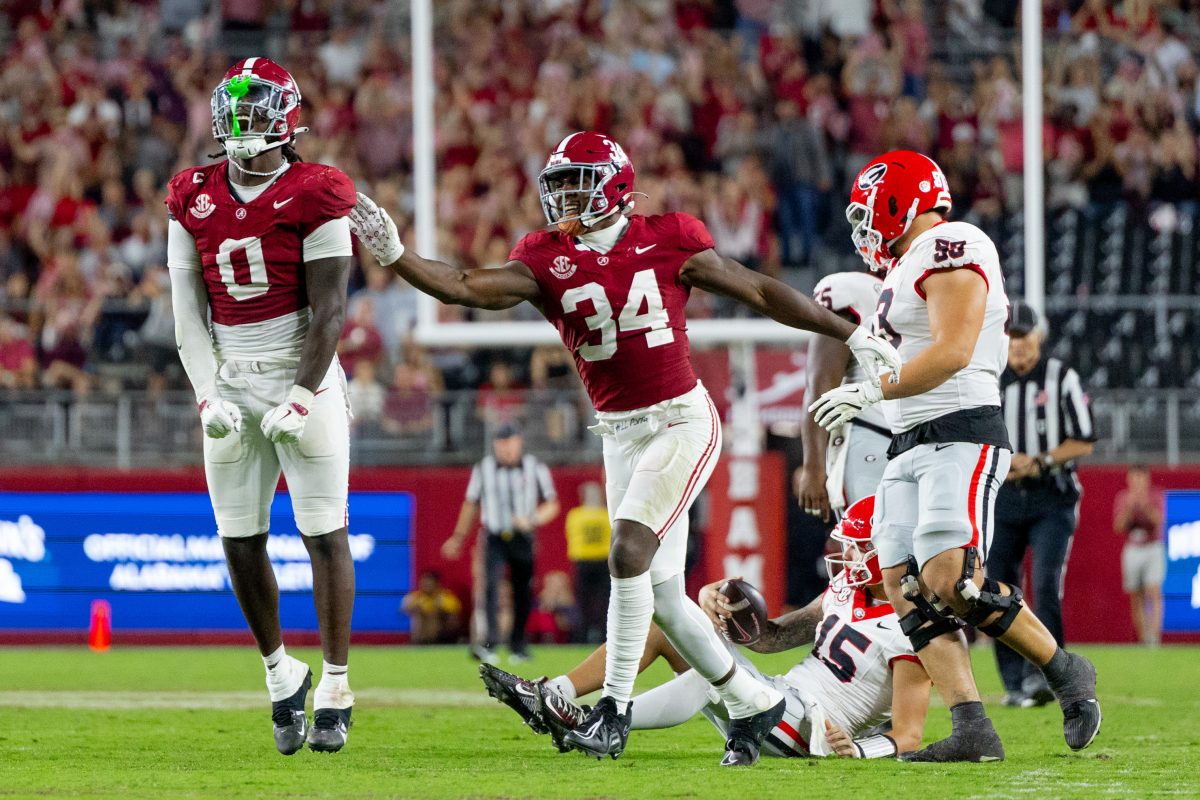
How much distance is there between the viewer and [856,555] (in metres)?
5.75

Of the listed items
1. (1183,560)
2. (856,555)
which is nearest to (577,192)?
(856,555)

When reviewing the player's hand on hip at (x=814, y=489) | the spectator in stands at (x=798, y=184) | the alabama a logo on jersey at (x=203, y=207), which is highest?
the spectator in stands at (x=798, y=184)

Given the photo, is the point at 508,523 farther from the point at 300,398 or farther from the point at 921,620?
the point at 921,620

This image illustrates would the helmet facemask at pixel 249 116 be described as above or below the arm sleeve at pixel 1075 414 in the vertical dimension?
above

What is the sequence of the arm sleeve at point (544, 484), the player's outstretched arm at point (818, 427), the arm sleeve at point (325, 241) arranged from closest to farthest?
the arm sleeve at point (325, 241)
the player's outstretched arm at point (818, 427)
the arm sleeve at point (544, 484)

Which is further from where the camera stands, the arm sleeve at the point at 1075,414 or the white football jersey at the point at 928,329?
the arm sleeve at the point at 1075,414

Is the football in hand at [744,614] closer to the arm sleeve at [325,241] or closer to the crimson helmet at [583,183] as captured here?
the crimson helmet at [583,183]

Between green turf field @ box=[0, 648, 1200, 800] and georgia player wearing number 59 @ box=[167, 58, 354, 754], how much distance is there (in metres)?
0.48

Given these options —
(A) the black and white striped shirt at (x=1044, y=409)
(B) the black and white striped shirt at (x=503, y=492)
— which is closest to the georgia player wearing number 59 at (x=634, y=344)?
(A) the black and white striped shirt at (x=1044, y=409)

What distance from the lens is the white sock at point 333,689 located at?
558cm

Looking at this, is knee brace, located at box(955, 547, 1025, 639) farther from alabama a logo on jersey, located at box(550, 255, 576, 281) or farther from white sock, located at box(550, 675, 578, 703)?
alabama a logo on jersey, located at box(550, 255, 576, 281)

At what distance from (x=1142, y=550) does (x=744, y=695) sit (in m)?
8.81

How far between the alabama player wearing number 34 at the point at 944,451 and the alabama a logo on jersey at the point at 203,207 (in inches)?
77.9

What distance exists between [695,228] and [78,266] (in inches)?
425
